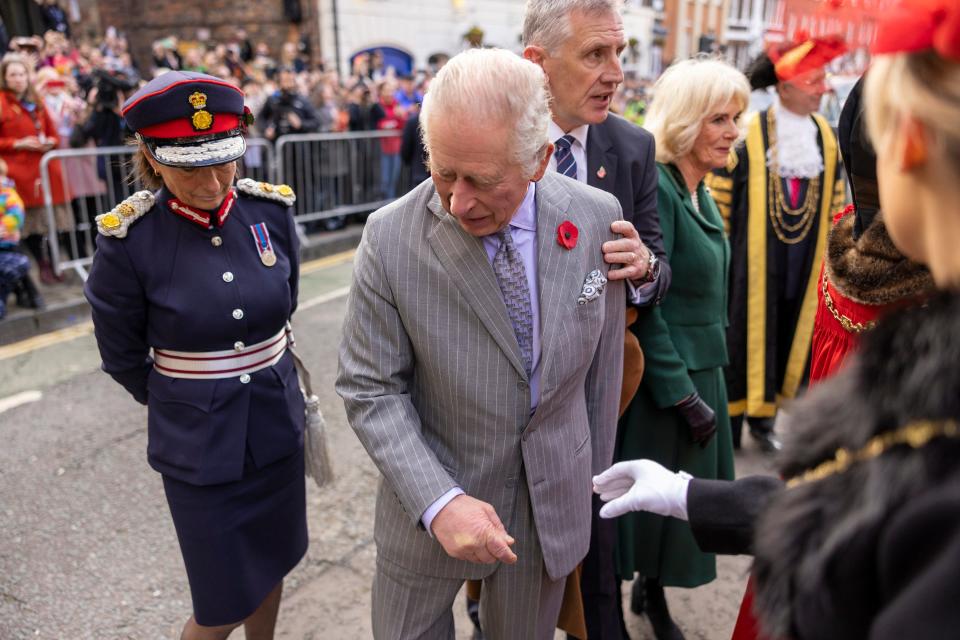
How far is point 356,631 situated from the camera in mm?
2746

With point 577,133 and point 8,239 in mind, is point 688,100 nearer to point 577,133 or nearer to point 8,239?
point 577,133

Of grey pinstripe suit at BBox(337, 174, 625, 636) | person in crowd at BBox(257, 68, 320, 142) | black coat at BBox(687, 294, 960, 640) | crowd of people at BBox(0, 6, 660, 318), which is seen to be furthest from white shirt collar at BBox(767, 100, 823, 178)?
person in crowd at BBox(257, 68, 320, 142)

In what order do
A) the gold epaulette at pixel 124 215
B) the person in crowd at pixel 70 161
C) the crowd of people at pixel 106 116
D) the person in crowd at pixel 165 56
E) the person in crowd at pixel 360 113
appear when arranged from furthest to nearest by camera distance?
the person in crowd at pixel 165 56, the person in crowd at pixel 360 113, the person in crowd at pixel 70 161, the crowd of people at pixel 106 116, the gold epaulette at pixel 124 215

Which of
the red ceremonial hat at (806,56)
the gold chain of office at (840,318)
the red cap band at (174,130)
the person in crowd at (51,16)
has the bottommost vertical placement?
the gold chain of office at (840,318)

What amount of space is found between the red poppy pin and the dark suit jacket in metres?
0.60

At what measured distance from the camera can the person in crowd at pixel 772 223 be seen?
12.7 ft

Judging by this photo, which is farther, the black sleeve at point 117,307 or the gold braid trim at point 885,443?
the black sleeve at point 117,307

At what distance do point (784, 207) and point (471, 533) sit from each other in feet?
9.92

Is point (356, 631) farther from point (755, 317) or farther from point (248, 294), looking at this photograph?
point (755, 317)

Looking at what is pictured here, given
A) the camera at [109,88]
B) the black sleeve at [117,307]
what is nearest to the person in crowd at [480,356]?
the black sleeve at [117,307]

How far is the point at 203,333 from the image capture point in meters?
2.14

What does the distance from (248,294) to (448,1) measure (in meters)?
19.1

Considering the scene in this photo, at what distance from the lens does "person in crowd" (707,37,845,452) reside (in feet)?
12.7

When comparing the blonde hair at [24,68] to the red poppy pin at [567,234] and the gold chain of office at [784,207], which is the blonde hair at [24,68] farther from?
the red poppy pin at [567,234]
